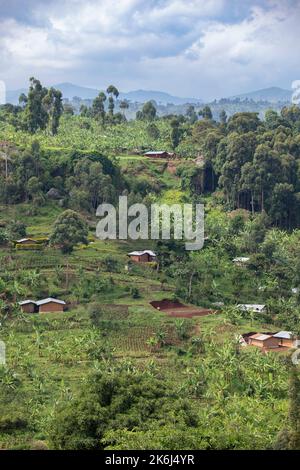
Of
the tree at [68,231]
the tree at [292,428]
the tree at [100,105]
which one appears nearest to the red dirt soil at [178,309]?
the tree at [68,231]

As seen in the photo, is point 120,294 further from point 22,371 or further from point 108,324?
point 22,371

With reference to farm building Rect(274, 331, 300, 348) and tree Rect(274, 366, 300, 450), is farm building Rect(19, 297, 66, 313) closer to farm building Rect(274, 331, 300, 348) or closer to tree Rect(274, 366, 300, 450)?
farm building Rect(274, 331, 300, 348)

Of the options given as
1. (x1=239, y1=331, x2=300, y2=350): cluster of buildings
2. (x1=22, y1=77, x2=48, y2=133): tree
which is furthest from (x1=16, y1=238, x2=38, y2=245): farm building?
(x1=22, y1=77, x2=48, y2=133): tree

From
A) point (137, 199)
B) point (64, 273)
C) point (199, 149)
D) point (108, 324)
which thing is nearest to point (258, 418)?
point (108, 324)

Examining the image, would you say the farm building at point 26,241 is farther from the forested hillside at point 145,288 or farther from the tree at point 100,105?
the tree at point 100,105

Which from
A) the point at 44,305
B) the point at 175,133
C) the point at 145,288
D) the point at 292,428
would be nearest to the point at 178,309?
the point at 145,288

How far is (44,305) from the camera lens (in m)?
35.1

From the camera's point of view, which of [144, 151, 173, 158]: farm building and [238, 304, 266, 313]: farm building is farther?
[144, 151, 173, 158]: farm building

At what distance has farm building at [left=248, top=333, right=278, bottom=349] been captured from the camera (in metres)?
32.4

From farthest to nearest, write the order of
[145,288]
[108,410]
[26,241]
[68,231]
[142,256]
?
1. [142,256]
2. [26,241]
3. [68,231]
4. [145,288]
5. [108,410]

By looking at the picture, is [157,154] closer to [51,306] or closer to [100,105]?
[100,105]

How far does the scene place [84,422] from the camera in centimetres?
1778

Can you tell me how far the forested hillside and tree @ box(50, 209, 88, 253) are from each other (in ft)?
0.27

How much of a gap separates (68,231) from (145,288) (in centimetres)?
544
